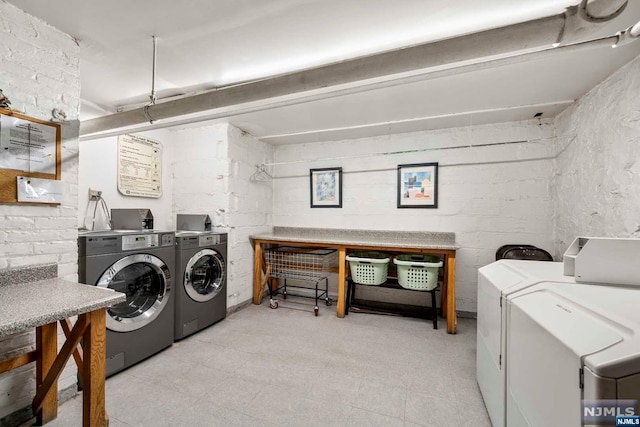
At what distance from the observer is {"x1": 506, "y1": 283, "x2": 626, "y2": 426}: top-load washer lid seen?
29.6 inches

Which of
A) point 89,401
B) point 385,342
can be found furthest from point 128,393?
point 385,342

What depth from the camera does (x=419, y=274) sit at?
287 cm

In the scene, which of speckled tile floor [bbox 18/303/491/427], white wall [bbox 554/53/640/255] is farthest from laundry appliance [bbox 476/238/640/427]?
white wall [bbox 554/53/640/255]

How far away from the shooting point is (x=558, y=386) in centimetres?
83

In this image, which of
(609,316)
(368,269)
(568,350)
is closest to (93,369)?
(568,350)

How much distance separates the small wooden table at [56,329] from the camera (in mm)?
1062

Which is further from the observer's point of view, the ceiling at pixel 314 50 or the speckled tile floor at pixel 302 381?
the speckled tile floor at pixel 302 381

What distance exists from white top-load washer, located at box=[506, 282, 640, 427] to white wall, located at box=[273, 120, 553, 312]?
2.10 metres

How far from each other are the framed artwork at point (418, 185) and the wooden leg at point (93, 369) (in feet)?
10.3

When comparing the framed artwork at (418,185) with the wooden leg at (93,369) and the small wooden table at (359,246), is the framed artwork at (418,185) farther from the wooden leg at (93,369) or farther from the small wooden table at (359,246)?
the wooden leg at (93,369)

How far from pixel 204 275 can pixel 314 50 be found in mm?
2443

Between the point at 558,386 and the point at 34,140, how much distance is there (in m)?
2.74

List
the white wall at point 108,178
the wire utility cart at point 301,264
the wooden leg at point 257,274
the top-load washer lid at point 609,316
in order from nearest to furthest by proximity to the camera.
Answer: the top-load washer lid at point 609,316 → the white wall at point 108,178 → the wire utility cart at point 301,264 → the wooden leg at point 257,274

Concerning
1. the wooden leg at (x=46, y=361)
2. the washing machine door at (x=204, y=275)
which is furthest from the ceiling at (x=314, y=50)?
the wooden leg at (x=46, y=361)
